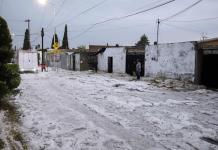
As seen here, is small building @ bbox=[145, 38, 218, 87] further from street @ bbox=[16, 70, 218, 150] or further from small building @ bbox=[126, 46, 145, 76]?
street @ bbox=[16, 70, 218, 150]

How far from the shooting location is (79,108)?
12.3 meters

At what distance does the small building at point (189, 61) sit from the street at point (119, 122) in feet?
21.2

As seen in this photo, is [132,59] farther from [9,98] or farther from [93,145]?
[93,145]

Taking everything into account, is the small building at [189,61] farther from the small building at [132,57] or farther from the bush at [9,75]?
the bush at [9,75]

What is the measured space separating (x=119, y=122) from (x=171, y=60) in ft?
54.4

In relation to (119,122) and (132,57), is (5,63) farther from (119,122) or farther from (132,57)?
(132,57)

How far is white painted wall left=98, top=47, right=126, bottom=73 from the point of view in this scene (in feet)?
113

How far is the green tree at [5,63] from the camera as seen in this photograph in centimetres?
1220

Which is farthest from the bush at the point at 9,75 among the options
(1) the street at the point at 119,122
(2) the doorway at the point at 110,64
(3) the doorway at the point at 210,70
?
(2) the doorway at the point at 110,64

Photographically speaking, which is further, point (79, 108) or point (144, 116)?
point (79, 108)

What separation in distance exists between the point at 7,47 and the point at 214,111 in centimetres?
918

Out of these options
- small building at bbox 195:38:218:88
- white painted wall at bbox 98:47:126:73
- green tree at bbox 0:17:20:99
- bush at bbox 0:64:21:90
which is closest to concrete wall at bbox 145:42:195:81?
small building at bbox 195:38:218:88

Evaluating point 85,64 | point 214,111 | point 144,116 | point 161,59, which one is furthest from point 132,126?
point 85,64

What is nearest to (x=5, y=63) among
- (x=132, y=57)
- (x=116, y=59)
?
(x=132, y=57)
